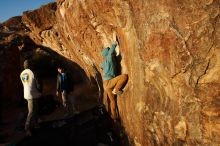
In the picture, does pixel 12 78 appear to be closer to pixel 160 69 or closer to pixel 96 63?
pixel 96 63

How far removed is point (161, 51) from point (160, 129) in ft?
4.97

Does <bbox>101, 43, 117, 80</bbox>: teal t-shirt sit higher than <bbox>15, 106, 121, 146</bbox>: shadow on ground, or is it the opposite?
<bbox>101, 43, 117, 80</bbox>: teal t-shirt

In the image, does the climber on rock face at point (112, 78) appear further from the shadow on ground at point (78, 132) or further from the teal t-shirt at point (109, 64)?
the shadow on ground at point (78, 132)

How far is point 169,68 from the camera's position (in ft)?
19.4

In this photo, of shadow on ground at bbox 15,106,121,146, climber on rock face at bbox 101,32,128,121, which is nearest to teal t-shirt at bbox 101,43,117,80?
climber on rock face at bbox 101,32,128,121

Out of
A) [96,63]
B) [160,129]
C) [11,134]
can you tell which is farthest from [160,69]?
[11,134]

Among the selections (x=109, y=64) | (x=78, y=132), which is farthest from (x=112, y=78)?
(x=78, y=132)

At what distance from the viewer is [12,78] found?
16188mm

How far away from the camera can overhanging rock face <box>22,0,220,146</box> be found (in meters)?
5.35

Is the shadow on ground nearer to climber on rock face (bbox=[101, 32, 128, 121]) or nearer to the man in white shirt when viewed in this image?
the man in white shirt

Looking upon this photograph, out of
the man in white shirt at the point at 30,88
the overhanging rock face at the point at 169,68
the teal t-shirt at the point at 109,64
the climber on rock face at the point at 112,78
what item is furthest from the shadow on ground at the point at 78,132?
the teal t-shirt at the point at 109,64

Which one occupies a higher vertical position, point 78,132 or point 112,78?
point 112,78

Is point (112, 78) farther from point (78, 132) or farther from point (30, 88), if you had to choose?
point (30, 88)

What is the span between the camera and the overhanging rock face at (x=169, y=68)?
535 centimetres
